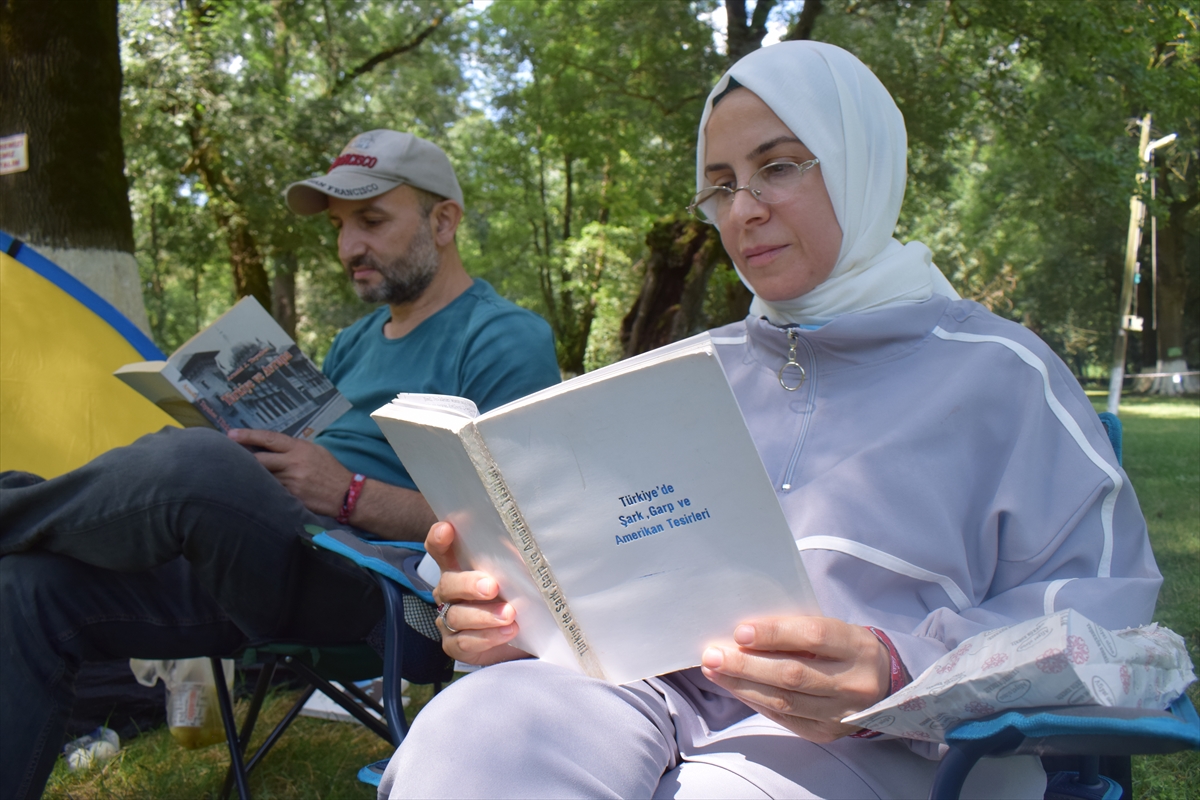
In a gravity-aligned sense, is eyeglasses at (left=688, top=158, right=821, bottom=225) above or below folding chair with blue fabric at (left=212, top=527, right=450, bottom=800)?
above

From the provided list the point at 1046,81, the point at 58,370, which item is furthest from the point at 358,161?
the point at 1046,81

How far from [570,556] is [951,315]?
865 mm

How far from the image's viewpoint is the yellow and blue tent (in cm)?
311

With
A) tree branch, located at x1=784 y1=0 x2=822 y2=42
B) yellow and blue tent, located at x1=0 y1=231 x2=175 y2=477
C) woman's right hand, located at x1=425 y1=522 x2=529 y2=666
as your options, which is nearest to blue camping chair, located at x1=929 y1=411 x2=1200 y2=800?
woman's right hand, located at x1=425 y1=522 x2=529 y2=666

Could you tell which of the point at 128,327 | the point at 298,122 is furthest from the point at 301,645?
the point at 298,122

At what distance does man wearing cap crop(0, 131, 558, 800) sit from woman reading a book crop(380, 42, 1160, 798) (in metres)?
0.72

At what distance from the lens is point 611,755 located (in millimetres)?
1182

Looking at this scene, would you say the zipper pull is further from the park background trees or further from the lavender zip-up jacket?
the park background trees

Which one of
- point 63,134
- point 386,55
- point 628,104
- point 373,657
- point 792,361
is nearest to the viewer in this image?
point 792,361

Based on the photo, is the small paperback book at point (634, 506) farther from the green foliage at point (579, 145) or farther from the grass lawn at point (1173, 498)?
the green foliage at point (579, 145)

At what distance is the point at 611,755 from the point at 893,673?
0.39 m

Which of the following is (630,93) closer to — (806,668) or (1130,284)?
(1130,284)

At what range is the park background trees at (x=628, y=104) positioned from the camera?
29.5 ft

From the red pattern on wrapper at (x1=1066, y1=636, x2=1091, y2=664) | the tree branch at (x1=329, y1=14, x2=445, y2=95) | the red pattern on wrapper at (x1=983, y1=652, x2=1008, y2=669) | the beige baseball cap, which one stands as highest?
the tree branch at (x1=329, y1=14, x2=445, y2=95)
